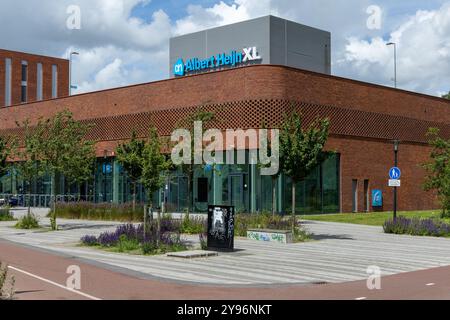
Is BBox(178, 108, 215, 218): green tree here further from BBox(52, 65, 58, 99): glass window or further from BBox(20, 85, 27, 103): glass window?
BBox(52, 65, 58, 99): glass window

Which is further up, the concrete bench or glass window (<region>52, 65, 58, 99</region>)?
glass window (<region>52, 65, 58, 99</region>)

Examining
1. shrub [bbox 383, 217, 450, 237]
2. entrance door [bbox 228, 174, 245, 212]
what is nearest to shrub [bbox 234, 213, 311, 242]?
shrub [bbox 383, 217, 450, 237]

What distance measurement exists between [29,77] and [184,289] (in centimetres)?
7710

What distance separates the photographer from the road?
430 inches

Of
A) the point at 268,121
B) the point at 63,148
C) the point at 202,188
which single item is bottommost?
the point at 202,188

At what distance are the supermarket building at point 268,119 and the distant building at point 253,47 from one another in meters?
0.17

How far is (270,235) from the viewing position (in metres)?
23.0

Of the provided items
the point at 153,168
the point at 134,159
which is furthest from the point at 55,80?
the point at 153,168

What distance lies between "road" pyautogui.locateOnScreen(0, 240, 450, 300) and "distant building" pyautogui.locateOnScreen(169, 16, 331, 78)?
A: 1692 inches

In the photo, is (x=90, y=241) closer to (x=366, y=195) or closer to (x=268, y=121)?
(x=268, y=121)

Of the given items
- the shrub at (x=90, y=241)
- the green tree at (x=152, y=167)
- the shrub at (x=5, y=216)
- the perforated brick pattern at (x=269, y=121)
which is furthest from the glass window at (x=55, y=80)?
the green tree at (x=152, y=167)

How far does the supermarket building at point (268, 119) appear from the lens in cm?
3838

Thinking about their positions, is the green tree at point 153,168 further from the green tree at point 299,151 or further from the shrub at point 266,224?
the shrub at point 266,224
